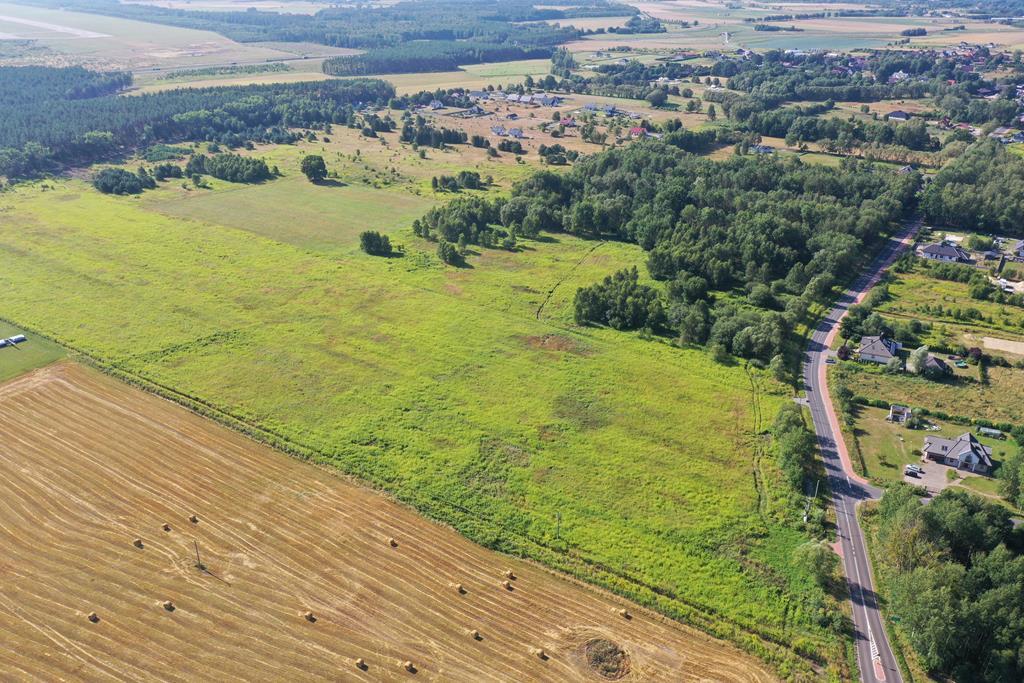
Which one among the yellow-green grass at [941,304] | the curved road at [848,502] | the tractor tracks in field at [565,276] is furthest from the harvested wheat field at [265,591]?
the yellow-green grass at [941,304]

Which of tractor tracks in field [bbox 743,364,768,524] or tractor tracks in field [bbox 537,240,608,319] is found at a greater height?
tractor tracks in field [bbox 537,240,608,319]

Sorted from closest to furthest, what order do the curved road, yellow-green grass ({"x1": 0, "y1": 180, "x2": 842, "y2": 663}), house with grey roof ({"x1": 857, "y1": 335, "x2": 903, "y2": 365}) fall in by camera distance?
the curved road, yellow-green grass ({"x1": 0, "y1": 180, "x2": 842, "y2": 663}), house with grey roof ({"x1": 857, "y1": 335, "x2": 903, "y2": 365})

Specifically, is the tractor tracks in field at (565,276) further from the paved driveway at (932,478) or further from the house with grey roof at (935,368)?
the paved driveway at (932,478)

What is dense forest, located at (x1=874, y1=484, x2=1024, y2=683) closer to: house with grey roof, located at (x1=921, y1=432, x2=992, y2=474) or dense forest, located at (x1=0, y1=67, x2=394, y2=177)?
house with grey roof, located at (x1=921, y1=432, x2=992, y2=474)

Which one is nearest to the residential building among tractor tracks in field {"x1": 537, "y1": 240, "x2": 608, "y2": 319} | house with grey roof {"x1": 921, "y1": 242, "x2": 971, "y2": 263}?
tractor tracks in field {"x1": 537, "y1": 240, "x2": 608, "y2": 319}

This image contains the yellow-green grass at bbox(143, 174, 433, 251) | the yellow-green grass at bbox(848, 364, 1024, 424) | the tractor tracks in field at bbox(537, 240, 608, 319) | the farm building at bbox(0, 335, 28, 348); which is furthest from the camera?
the yellow-green grass at bbox(143, 174, 433, 251)

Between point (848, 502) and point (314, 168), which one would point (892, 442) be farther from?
point (314, 168)

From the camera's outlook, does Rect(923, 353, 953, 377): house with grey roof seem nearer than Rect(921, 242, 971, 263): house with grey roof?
Yes
